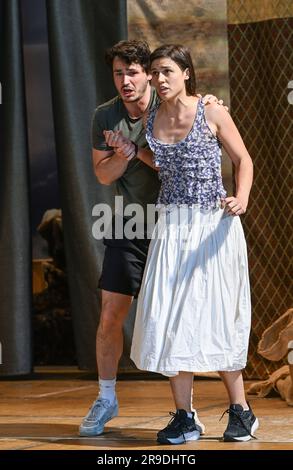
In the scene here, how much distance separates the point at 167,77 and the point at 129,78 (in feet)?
0.82

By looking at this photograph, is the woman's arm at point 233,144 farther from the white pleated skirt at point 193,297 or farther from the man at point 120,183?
the man at point 120,183

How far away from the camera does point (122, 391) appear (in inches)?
201

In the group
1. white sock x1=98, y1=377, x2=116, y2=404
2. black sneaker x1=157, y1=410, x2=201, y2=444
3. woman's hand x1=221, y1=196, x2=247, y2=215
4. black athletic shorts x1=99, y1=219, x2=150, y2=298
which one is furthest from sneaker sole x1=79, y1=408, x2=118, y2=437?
woman's hand x1=221, y1=196, x2=247, y2=215

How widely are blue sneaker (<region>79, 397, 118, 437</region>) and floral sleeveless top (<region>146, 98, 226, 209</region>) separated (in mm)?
792

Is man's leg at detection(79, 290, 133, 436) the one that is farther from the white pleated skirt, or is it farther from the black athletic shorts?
the white pleated skirt

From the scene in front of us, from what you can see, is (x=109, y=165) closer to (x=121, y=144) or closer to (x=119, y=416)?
(x=121, y=144)

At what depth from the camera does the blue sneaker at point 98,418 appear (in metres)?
3.73

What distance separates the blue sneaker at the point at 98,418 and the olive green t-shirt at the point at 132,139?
0.71 metres

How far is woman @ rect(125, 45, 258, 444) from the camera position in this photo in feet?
11.2

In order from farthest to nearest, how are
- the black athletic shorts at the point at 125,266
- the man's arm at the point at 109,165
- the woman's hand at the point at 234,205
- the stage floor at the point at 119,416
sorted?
1. the black athletic shorts at the point at 125,266
2. the man's arm at the point at 109,165
3. the stage floor at the point at 119,416
4. the woman's hand at the point at 234,205

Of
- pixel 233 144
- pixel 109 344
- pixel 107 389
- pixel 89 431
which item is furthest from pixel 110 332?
pixel 233 144

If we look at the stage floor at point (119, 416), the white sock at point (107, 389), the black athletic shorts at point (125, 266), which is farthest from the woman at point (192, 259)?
the white sock at point (107, 389)
